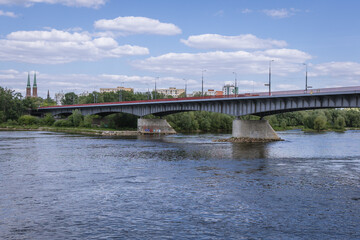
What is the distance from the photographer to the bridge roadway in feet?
225

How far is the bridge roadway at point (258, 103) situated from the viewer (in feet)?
225

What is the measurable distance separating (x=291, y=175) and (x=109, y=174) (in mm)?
17789

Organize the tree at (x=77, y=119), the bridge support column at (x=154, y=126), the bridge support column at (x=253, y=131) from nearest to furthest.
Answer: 1. the bridge support column at (x=253, y=131)
2. the bridge support column at (x=154, y=126)
3. the tree at (x=77, y=119)

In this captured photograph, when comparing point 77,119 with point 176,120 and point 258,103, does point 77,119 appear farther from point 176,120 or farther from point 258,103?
point 258,103

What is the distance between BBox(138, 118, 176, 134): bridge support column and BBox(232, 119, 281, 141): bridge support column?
133 ft

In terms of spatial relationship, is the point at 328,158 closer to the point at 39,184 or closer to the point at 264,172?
the point at 264,172

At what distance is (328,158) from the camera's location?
53.0 meters

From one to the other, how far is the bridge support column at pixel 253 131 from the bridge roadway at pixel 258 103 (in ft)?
8.24

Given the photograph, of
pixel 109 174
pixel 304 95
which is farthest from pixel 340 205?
pixel 304 95

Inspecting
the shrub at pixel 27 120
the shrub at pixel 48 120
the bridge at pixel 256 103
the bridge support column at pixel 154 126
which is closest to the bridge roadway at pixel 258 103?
the bridge at pixel 256 103

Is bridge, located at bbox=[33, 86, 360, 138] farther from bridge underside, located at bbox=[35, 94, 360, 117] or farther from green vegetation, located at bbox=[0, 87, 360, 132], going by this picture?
green vegetation, located at bbox=[0, 87, 360, 132]

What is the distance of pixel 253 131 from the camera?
8850 cm

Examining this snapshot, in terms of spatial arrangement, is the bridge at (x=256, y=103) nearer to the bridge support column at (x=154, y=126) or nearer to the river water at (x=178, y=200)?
the bridge support column at (x=154, y=126)

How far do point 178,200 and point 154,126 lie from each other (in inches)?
3866
